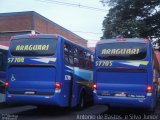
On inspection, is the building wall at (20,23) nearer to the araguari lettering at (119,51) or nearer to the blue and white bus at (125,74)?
the araguari lettering at (119,51)

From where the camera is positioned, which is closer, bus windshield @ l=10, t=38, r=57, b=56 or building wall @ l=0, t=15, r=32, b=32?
bus windshield @ l=10, t=38, r=57, b=56

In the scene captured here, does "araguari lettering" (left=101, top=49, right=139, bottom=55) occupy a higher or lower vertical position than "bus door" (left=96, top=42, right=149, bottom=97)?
higher

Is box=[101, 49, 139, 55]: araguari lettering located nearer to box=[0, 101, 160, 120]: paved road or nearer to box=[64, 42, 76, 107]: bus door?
box=[64, 42, 76, 107]: bus door

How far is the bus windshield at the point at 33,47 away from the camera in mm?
14320

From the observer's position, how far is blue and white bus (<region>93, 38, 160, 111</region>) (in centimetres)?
1434

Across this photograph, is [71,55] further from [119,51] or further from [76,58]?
[119,51]

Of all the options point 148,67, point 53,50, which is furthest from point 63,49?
point 148,67

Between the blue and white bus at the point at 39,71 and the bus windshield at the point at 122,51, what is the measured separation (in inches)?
62.0

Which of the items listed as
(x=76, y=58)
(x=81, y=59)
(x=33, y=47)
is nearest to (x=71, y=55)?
(x=76, y=58)

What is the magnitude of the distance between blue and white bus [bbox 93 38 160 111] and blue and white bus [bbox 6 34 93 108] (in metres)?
1.47

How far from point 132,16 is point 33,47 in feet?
53.4

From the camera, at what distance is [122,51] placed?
49.1 feet

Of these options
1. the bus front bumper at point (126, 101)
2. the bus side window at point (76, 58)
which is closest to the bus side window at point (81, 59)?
the bus side window at point (76, 58)

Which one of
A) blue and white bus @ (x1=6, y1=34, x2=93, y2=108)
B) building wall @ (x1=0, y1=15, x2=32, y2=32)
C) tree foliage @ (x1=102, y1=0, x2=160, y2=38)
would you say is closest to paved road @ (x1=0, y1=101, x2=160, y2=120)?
blue and white bus @ (x1=6, y1=34, x2=93, y2=108)
